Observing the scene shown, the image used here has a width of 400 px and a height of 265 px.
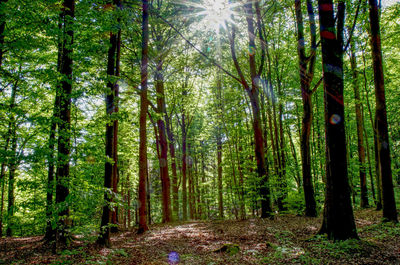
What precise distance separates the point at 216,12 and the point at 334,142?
9589mm

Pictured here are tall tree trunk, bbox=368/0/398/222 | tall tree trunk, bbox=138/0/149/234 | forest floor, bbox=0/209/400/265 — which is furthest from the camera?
tall tree trunk, bbox=138/0/149/234

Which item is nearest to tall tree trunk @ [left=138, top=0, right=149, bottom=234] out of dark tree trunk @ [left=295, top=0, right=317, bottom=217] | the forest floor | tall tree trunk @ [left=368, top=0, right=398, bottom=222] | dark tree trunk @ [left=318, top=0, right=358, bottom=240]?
the forest floor

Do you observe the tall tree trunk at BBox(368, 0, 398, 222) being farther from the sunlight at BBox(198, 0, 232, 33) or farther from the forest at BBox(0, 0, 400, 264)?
the sunlight at BBox(198, 0, 232, 33)

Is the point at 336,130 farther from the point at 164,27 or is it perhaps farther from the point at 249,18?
the point at 164,27

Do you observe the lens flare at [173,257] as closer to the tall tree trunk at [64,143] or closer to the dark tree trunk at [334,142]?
the tall tree trunk at [64,143]

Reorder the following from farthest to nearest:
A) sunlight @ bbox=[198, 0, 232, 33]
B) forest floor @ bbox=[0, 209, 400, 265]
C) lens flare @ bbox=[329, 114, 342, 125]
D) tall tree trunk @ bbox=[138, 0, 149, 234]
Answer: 1. sunlight @ bbox=[198, 0, 232, 33]
2. tall tree trunk @ bbox=[138, 0, 149, 234]
3. lens flare @ bbox=[329, 114, 342, 125]
4. forest floor @ bbox=[0, 209, 400, 265]

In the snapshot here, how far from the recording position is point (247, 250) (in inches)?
264

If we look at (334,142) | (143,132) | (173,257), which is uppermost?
(143,132)

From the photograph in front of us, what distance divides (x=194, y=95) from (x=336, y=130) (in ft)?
46.3

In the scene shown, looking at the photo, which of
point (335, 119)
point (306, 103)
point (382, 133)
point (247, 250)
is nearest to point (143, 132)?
point (247, 250)

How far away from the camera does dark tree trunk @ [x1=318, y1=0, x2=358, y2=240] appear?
6305 millimetres

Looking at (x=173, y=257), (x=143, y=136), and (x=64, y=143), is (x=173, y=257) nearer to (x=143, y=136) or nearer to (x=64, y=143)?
(x=64, y=143)

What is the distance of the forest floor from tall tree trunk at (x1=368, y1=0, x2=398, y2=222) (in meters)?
0.77

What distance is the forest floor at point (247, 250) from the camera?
541cm
